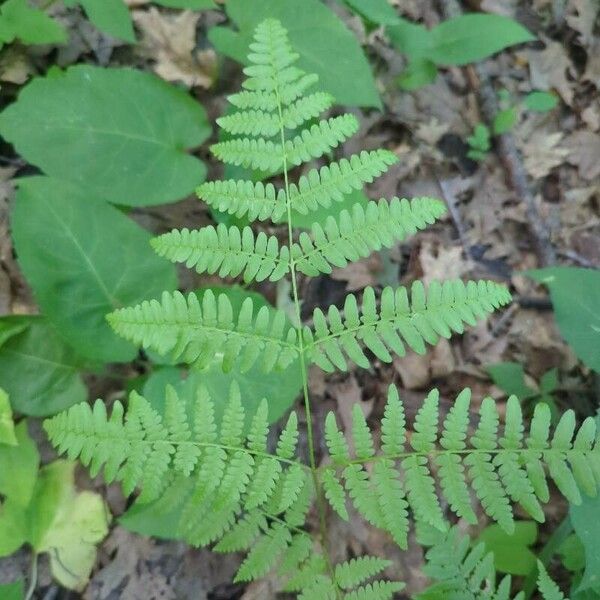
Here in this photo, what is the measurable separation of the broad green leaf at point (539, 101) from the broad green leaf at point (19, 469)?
325 centimetres

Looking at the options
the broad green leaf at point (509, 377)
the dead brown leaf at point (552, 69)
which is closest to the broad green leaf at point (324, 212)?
the broad green leaf at point (509, 377)

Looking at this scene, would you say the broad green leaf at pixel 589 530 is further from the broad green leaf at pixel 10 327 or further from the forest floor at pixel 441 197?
the broad green leaf at pixel 10 327

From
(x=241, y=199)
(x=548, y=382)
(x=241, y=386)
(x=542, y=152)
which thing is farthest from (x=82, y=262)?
(x=542, y=152)

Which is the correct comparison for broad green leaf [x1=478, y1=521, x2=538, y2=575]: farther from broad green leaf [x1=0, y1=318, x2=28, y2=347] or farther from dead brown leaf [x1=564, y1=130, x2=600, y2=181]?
dead brown leaf [x1=564, y1=130, x2=600, y2=181]

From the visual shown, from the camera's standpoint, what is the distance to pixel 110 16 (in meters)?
2.34

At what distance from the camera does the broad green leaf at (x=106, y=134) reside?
2297 mm

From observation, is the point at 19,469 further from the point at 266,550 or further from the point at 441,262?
the point at 441,262

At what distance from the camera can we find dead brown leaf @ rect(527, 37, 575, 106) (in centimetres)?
389

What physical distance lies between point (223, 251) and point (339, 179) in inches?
13.5

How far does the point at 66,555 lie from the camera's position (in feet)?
7.34

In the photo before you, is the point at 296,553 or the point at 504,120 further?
the point at 504,120

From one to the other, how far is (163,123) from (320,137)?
3.80 feet

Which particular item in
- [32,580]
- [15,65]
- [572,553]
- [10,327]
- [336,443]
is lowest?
[32,580]

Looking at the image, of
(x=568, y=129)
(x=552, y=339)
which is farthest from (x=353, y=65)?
(x=568, y=129)
